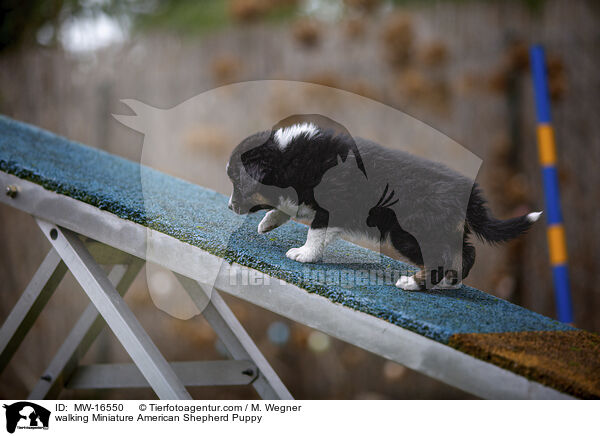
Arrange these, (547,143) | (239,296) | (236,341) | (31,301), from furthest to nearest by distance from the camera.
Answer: (547,143) < (236,341) < (31,301) < (239,296)

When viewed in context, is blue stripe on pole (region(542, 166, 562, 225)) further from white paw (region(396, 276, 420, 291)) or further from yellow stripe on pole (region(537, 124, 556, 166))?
white paw (region(396, 276, 420, 291))

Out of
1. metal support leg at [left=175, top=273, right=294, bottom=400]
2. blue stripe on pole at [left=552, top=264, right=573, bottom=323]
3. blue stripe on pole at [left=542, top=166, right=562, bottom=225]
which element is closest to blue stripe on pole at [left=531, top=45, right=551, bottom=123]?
blue stripe on pole at [left=542, top=166, right=562, bottom=225]

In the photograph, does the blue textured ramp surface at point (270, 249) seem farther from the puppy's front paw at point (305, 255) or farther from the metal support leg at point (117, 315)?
the metal support leg at point (117, 315)

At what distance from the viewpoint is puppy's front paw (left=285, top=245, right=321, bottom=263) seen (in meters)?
1.30

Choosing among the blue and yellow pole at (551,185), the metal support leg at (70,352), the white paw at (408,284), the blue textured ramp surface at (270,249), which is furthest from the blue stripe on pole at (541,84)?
the metal support leg at (70,352)

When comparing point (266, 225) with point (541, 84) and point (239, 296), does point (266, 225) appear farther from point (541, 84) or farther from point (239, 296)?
point (541, 84)

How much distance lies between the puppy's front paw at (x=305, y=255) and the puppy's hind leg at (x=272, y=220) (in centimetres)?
14

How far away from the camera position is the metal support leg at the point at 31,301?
1402mm

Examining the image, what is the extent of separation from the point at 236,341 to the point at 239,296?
1.57 ft

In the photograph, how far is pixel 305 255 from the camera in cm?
130

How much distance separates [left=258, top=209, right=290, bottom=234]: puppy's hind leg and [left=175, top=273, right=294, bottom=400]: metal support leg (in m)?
0.31
